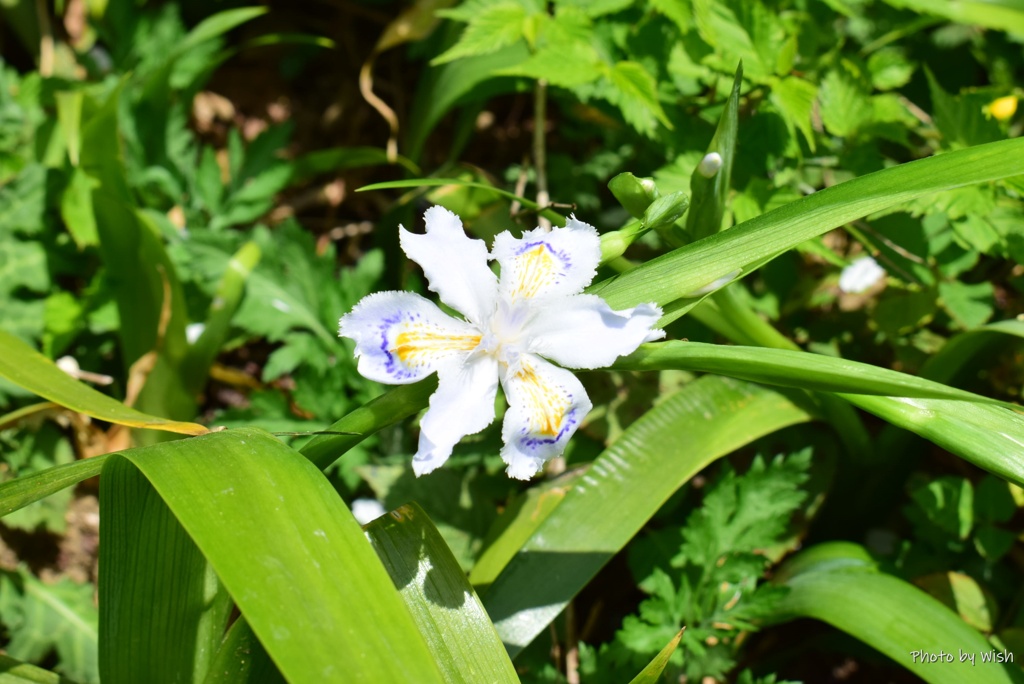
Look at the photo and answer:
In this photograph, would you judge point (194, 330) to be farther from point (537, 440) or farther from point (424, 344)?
point (537, 440)

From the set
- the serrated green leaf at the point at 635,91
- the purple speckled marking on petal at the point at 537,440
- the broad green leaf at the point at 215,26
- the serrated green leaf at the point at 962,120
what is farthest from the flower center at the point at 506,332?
the broad green leaf at the point at 215,26

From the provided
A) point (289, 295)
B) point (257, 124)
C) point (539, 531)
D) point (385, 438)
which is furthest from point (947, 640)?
point (257, 124)

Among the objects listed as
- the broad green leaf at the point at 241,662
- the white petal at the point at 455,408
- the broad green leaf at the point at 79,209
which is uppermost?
the white petal at the point at 455,408

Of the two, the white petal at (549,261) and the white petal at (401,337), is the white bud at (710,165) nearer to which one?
the white petal at (549,261)

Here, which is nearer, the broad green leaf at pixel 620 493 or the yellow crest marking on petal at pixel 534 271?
the yellow crest marking on petal at pixel 534 271

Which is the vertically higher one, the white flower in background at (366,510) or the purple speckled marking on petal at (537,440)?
the purple speckled marking on petal at (537,440)

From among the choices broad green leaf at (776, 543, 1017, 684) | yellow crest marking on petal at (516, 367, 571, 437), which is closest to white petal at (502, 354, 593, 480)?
yellow crest marking on petal at (516, 367, 571, 437)
